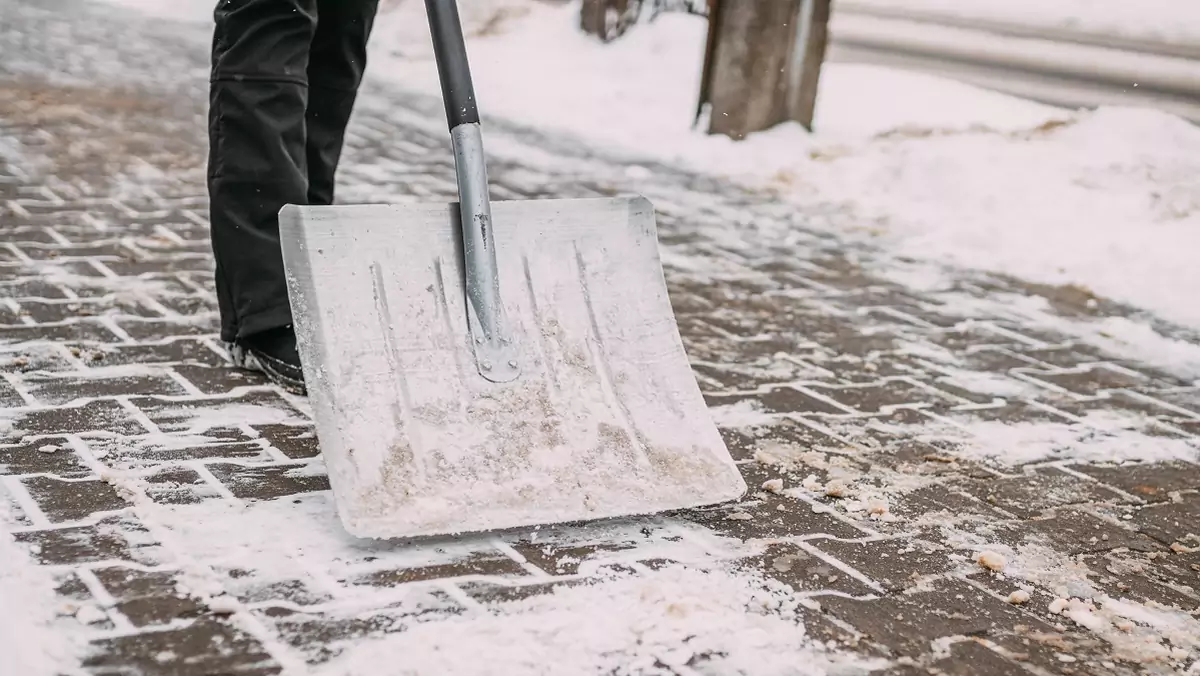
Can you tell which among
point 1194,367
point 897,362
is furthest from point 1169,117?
point 897,362

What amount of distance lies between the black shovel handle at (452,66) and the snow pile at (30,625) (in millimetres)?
1069

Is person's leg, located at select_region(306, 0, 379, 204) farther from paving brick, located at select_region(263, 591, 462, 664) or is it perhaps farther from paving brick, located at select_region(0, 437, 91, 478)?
paving brick, located at select_region(263, 591, 462, 664)

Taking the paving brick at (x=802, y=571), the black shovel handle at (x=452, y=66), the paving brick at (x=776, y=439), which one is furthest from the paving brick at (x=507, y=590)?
the black shovel handle at (x=452, y=66)

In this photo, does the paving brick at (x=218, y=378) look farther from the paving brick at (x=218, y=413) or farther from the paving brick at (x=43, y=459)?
the paving brick at (x=43, y=459)

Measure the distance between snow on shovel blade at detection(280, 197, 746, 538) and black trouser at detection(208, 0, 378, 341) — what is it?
25.5 inches

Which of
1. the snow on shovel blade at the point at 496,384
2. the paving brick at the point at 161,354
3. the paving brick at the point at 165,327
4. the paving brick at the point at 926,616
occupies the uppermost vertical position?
the snow on shovel blade at the point at 496,384

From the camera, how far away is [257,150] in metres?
2.97

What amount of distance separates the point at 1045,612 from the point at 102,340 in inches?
85.5

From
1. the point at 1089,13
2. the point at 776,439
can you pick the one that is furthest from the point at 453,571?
the point at 1089,13

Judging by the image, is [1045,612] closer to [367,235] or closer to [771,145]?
[367,235]

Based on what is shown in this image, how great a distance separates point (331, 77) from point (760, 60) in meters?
4.03

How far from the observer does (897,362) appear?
367cm

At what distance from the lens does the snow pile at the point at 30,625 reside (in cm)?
173

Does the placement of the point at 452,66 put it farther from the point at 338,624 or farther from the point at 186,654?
the point at 186,654
